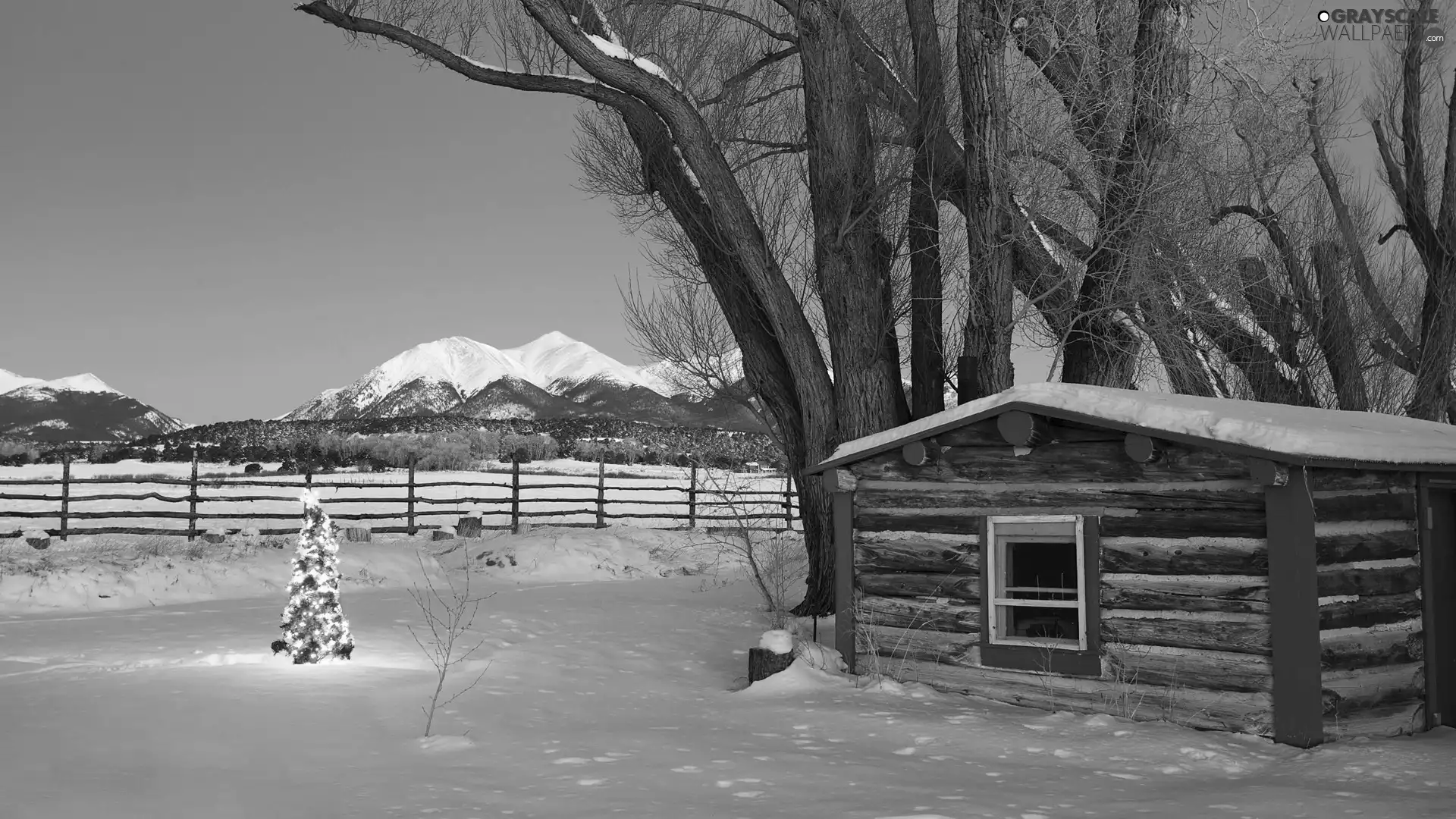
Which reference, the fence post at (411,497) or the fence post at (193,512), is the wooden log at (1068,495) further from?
the fence post at (411,497)

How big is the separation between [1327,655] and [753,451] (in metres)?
43.1

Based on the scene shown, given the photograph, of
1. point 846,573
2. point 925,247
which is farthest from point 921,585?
point 925,247

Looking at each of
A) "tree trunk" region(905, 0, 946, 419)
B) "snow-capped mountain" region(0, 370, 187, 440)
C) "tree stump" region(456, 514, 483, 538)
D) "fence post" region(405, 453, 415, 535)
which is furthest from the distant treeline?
"snow-capped mountain" region(0, 370, 187, 440)

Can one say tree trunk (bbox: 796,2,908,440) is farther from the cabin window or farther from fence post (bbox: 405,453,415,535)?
fence post (bbox: 405,453,415,535)

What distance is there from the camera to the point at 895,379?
40.7 ft

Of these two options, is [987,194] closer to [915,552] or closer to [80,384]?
[915,552]

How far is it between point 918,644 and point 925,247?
500 cm

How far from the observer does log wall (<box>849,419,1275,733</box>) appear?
7215 mm

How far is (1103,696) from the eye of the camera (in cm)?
773

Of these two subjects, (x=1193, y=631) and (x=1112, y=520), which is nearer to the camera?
(x=1193, y=631)

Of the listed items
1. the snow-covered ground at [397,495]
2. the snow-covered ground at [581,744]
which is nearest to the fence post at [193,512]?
the snow-covered ground at [397,495]

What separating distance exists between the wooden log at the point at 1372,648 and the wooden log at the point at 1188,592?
469mm

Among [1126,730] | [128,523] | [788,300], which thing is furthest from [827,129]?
[128,523]

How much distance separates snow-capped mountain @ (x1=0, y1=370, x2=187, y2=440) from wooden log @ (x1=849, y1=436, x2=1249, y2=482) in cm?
8073
